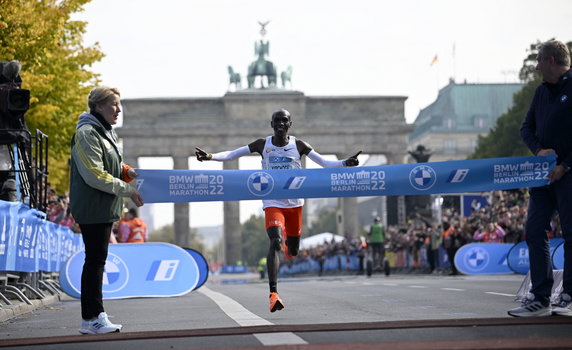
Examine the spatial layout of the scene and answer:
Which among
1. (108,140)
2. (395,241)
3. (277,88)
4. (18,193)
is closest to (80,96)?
(395,241)

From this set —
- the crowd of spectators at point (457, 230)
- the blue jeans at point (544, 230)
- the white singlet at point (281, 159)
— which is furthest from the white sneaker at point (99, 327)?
Result: the crowd of spectators at point (457, 230)

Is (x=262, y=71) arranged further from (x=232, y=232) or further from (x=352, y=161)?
(x=352, y=161)

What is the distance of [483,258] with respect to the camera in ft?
83.0

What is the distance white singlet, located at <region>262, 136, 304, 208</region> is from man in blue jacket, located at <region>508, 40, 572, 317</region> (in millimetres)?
2436

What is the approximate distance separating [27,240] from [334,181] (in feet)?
17.0

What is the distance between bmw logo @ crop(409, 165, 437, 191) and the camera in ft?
35.6

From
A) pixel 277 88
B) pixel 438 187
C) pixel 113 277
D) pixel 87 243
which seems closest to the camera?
pixel 87 243

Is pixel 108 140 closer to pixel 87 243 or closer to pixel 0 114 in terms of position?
pixel 87 243

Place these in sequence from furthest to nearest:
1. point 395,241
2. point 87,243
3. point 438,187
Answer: point 395,241
point 438,187
point 87,243

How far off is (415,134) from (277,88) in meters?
61.5

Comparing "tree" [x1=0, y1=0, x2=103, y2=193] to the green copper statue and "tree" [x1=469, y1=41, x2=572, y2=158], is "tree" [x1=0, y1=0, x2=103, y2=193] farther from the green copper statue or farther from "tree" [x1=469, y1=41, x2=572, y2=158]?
the green copper statue

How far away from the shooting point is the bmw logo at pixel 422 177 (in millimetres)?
10844

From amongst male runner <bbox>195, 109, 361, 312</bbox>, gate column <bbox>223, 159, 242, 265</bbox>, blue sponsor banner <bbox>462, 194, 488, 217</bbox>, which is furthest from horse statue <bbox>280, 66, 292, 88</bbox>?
male runner <bbox>195, 109, 361, 312</bbox>

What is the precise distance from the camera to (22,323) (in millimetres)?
10961
